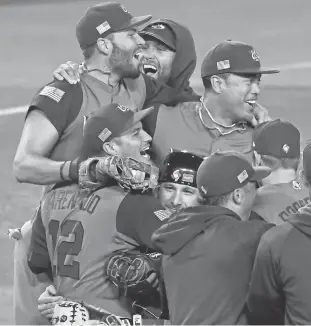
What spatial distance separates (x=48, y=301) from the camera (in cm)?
696

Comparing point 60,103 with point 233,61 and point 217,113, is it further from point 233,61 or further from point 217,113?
point 233,61

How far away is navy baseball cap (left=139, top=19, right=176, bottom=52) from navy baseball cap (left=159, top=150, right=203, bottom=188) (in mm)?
1450

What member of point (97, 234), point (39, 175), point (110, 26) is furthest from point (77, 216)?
→ point (110, 26)

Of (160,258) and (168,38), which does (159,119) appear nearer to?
(168,38)

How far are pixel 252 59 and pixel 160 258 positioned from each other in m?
2.02

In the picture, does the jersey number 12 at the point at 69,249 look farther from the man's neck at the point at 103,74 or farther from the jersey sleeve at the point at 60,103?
the man's neck at the point at 103,74

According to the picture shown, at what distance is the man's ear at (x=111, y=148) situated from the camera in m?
6.79

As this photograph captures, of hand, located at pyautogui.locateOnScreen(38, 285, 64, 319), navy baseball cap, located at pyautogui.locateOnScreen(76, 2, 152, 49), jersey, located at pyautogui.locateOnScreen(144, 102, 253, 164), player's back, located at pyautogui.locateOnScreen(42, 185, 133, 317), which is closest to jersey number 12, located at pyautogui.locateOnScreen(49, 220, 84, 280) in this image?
player's back, located at pyautogui.locateOnScreen(42, 185, 133, 317)

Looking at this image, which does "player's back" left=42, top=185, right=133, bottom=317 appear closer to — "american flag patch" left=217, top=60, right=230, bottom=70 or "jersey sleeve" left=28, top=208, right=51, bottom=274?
"jersey sleeve" left=28, top=208, right=51, bottom=274

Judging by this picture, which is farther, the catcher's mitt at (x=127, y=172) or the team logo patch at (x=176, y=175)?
the team logo patch at (x=176, y=175)

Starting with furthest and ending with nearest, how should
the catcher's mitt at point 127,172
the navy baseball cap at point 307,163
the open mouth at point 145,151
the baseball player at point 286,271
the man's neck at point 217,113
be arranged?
1. the man's neck at point 217,113
2. the open mouth at point 145,151
3. the catcher's mitt at point 127,172
4. the navy baseball cap at point 307,163
5. the baseball player at point 286,271

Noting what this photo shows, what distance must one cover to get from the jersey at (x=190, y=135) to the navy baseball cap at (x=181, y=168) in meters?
0.45

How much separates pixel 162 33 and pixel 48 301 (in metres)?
2.59

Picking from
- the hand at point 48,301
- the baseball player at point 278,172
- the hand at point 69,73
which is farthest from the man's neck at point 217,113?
the hand at point 48,301
